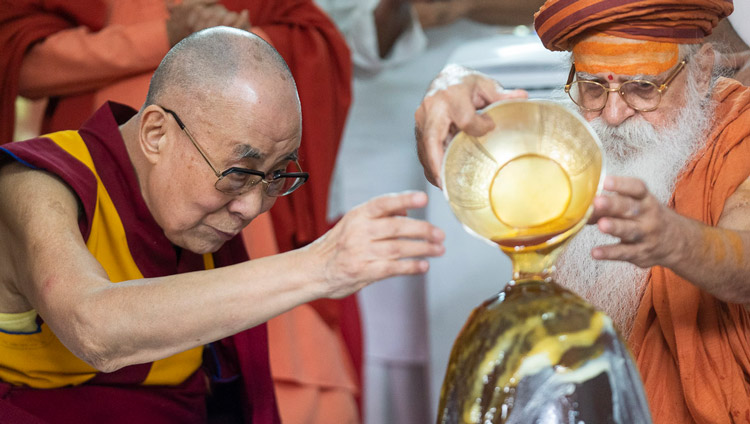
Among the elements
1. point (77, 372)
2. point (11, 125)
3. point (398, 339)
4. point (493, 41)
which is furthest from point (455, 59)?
point (77, 372)

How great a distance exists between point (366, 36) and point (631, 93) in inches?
63.2

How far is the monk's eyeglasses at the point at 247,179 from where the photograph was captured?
1.62 meters

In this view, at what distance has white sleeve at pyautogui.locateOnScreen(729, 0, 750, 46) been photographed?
2.14 metres

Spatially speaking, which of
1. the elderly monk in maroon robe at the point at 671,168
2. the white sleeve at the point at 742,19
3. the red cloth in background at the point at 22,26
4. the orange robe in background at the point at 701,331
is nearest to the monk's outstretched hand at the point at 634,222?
the elderly monk in maroon robe at the point at 671,168

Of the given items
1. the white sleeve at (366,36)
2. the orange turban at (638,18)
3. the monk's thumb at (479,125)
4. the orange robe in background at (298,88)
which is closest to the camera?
the monk's thumb at (479,125)

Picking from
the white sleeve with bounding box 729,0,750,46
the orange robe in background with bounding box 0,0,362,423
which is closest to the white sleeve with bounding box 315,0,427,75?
the orange robe in background with bounding box 0,0,362,423

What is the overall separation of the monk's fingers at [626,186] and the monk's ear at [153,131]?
86 centimetres

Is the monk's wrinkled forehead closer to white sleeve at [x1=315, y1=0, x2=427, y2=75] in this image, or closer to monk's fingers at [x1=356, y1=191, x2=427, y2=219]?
monk's fingers at [x1=356, y1=191, x2=427, y2=219]

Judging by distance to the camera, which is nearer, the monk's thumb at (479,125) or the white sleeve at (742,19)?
the monk's thumb at (479,125)

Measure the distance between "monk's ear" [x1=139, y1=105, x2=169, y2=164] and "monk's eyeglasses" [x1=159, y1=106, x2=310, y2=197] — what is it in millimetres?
21

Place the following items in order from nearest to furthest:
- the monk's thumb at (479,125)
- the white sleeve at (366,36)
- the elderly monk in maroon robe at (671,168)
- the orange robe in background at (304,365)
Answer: the monk's thumb at (479,125) → the elderly monk in maroon robe at (671,168) → the orange robe in background at (304,365) → the white sleeve at (366,36)

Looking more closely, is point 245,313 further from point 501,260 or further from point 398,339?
point 398,339

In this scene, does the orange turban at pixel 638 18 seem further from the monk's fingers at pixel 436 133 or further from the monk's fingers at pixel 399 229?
the monk's fingers at pixel 399 229

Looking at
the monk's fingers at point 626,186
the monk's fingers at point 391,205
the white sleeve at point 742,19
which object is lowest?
the monk's fingers at point 391,205
